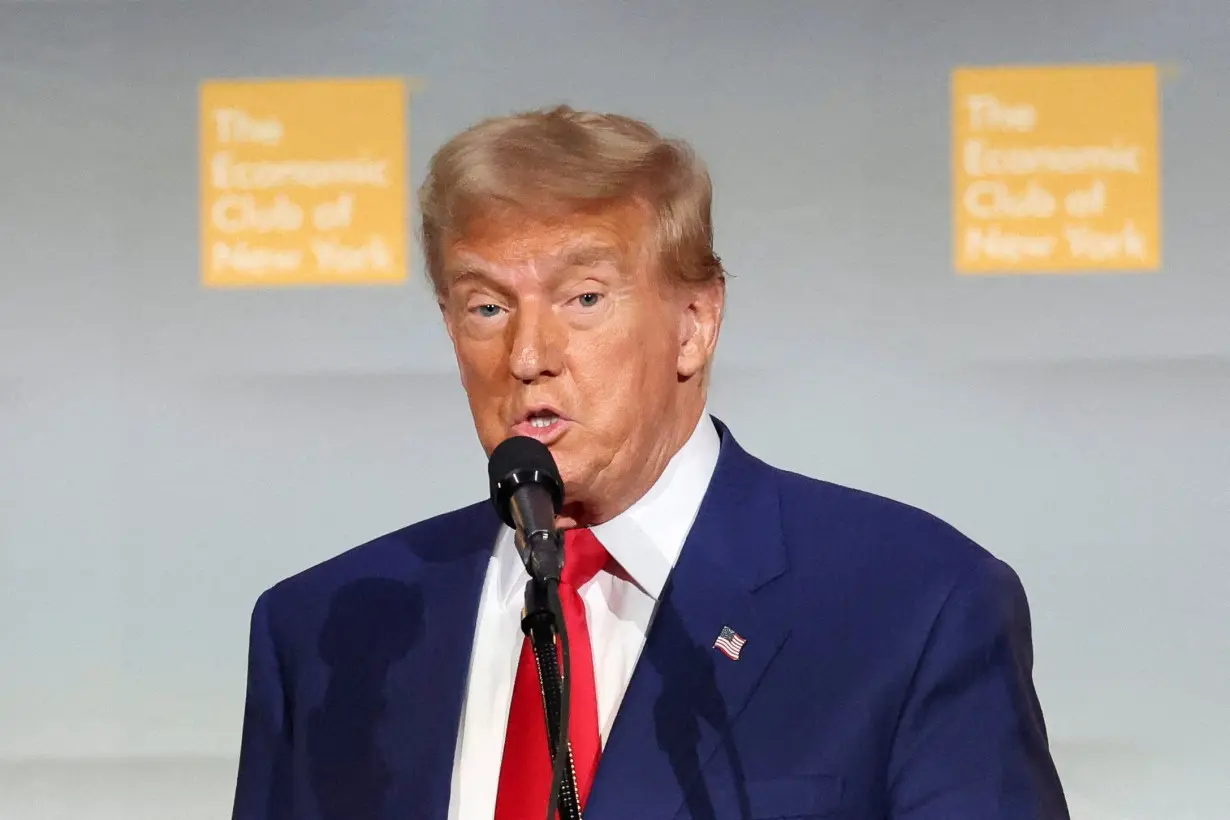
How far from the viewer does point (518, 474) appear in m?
1.17

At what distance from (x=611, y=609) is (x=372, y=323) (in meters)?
1.24

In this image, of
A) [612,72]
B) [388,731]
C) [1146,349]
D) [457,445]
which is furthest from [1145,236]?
[388,731]

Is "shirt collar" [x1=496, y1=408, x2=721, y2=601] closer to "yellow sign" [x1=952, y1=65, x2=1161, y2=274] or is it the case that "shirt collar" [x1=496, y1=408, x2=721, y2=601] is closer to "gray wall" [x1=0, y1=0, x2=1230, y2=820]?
"gray wall" [x1=0, y1=0, x2=1230, y2=820]

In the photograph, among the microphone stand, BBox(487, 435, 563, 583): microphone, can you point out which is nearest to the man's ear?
BBox(487, 435, 563, 583): microphone

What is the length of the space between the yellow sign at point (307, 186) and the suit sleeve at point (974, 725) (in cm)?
151

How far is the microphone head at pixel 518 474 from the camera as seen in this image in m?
1.17

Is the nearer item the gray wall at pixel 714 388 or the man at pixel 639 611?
the man at pixel 639 611

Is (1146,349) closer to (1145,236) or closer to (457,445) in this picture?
(1145,236)

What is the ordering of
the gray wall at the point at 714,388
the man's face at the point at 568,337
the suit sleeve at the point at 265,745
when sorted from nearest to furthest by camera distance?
the man's face at the point at 568,337, the suit sleeve at the point at 265,745, the gray wall at the point at 714,388

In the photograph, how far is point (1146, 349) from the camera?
2.64 meters

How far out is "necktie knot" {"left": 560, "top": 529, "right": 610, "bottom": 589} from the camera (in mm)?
1716

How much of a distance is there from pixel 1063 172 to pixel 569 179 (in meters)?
1.33

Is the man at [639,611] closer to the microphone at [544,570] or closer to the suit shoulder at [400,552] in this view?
the suit shoulder at [400,552]

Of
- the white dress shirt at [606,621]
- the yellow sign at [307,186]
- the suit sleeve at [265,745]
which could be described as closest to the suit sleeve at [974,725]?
the white dress shirt at [606,621]
